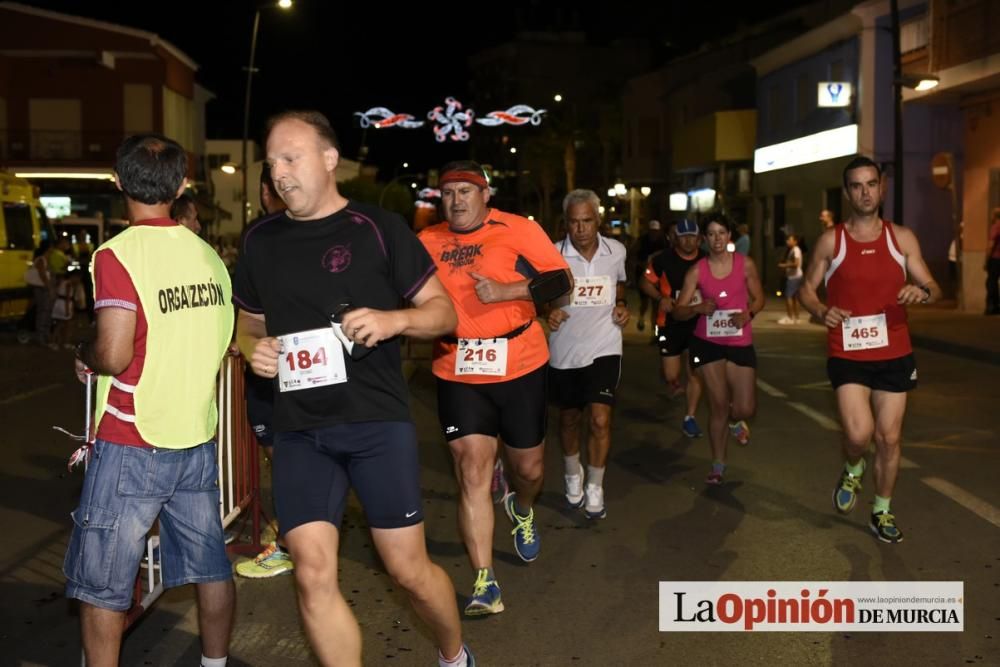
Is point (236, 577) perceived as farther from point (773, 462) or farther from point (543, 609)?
point (773, 462)

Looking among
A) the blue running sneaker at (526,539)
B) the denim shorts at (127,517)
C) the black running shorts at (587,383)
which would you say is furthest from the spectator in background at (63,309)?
the denim shorts at (127,517)

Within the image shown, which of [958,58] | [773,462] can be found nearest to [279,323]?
[773,462]

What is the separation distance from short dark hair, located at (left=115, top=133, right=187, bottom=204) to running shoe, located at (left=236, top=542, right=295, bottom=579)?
2.68m

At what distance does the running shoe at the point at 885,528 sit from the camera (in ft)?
23.2

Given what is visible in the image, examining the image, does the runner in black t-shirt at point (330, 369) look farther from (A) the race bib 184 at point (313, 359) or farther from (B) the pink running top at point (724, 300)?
(B) the pink running top at point (724, 300)

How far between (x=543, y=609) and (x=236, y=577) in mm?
1641

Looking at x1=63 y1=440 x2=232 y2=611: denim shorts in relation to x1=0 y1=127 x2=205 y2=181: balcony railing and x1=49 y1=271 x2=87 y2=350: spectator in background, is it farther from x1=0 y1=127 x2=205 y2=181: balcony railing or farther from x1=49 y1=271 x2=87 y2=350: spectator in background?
x1=0 y1=127 x2=205 y2=181: balcony railing

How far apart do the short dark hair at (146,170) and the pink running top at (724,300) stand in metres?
5.47

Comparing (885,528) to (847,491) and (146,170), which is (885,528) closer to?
(847,491)

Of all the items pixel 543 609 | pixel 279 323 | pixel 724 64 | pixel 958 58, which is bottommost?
pixel 543 609

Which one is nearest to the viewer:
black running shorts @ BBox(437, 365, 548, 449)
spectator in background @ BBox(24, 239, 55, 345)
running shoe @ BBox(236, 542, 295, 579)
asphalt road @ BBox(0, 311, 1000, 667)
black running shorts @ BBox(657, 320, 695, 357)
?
asphalt road @ BBox(0, 311, 1000, 667)

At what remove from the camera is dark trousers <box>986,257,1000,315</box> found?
23.8m

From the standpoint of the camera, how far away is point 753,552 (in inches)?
274

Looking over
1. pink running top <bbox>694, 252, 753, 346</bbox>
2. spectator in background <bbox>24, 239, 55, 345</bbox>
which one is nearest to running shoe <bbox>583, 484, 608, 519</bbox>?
pink running top <bbox>694, 252, 753, 346</bbox>
